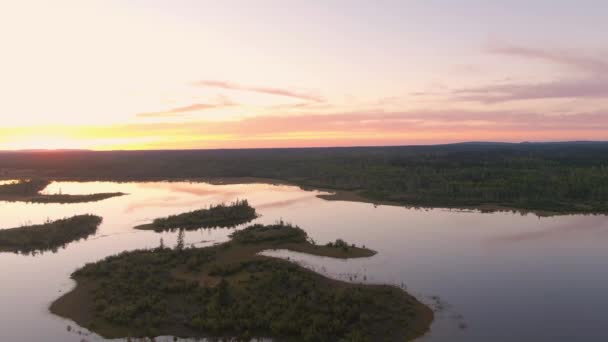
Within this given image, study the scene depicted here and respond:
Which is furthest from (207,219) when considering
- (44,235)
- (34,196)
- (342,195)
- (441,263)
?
(34,196)

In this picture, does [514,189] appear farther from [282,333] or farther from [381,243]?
[282,333]

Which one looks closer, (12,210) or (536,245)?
(536,245)

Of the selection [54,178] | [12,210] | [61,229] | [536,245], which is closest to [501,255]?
[536,245]

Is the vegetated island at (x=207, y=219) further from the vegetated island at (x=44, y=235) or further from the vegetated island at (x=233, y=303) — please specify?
the vegetated island at (x=233, y=303)

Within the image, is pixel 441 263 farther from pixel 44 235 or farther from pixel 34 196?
pixel 34 196

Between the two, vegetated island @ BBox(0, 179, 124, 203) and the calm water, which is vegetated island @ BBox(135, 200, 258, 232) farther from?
vegetated island @ BBox(0, 179, 124, 203)

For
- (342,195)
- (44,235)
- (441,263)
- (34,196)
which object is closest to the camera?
(441,263)

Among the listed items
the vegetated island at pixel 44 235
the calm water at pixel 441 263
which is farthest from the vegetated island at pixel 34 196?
the vegetated island at pixel 44 235
